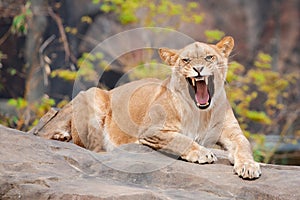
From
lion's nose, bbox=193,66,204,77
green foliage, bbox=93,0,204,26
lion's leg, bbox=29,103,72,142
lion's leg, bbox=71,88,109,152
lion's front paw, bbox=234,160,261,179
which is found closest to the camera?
lion's front paw, bbox=234,160,261,179

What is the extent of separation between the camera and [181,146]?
4.10m

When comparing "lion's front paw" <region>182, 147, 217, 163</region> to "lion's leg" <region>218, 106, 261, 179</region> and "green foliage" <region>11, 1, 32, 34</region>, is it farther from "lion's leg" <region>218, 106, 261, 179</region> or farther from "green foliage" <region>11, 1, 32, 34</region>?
"green foliage" <region>11, 1, 32, 34</region>

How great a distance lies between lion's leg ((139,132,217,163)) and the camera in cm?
399

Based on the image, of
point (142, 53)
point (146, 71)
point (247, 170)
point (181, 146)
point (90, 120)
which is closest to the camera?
point (247, 170)

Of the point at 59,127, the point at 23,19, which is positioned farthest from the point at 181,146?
the point at 23,19

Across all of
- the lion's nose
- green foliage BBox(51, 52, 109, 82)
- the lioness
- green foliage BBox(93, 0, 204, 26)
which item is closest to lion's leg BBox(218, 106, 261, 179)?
the lioness

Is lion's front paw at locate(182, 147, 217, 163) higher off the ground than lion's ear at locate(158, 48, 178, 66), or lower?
lower

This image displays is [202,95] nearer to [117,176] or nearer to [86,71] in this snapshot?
[117,176]

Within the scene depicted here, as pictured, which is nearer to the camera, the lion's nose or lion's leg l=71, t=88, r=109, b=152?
the lion's nose

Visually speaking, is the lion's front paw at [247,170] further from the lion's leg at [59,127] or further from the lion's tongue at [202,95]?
the lion's leg at [59,127]

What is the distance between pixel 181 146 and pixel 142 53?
21.7 feet

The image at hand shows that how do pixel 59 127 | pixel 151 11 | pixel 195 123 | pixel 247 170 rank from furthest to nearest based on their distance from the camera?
1. pixel 151 11
2. pixel 59 127
3. pixel 195 123
4. pixel 247 170

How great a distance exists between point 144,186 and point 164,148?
535mm

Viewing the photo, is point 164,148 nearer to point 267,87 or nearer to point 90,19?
point 267,87
